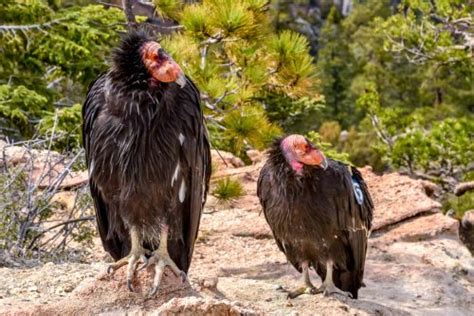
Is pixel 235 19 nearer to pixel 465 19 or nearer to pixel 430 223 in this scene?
pixel 430 223

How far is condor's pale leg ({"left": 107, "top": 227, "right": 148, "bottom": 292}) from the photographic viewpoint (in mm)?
3396

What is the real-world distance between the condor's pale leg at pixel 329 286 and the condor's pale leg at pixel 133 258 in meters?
1.76

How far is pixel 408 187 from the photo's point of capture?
27.5 feet

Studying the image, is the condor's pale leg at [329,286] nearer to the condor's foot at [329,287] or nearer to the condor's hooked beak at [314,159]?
the condor's foot at [329,287]

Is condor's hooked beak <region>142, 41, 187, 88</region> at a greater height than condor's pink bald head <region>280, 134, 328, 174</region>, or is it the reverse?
condor's hooked beak <region>142, 41, 187, 88</region>

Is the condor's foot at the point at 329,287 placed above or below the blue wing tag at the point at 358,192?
below

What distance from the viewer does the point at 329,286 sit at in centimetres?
505

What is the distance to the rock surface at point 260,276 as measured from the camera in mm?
3297

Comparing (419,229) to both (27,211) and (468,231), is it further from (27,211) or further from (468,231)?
(27,211)

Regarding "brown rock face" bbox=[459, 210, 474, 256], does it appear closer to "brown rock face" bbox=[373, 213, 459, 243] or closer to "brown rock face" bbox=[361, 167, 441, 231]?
"brown rock face" bbox=[361, 167, 441, 231]

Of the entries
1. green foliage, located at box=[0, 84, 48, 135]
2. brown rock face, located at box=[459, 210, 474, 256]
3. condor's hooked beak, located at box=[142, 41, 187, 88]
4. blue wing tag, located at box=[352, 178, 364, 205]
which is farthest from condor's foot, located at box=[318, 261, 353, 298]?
green foliage, located at box=[0, 84, 48, 135]

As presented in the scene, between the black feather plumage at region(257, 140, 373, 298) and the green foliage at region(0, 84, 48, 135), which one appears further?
the green foliage at region(0, 84, 48, 135)

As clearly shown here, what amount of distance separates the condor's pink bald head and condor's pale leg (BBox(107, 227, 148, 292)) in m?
1.52

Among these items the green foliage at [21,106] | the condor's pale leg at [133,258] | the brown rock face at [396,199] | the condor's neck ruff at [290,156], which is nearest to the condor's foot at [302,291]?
the condor's neck ruff at [290,156]
